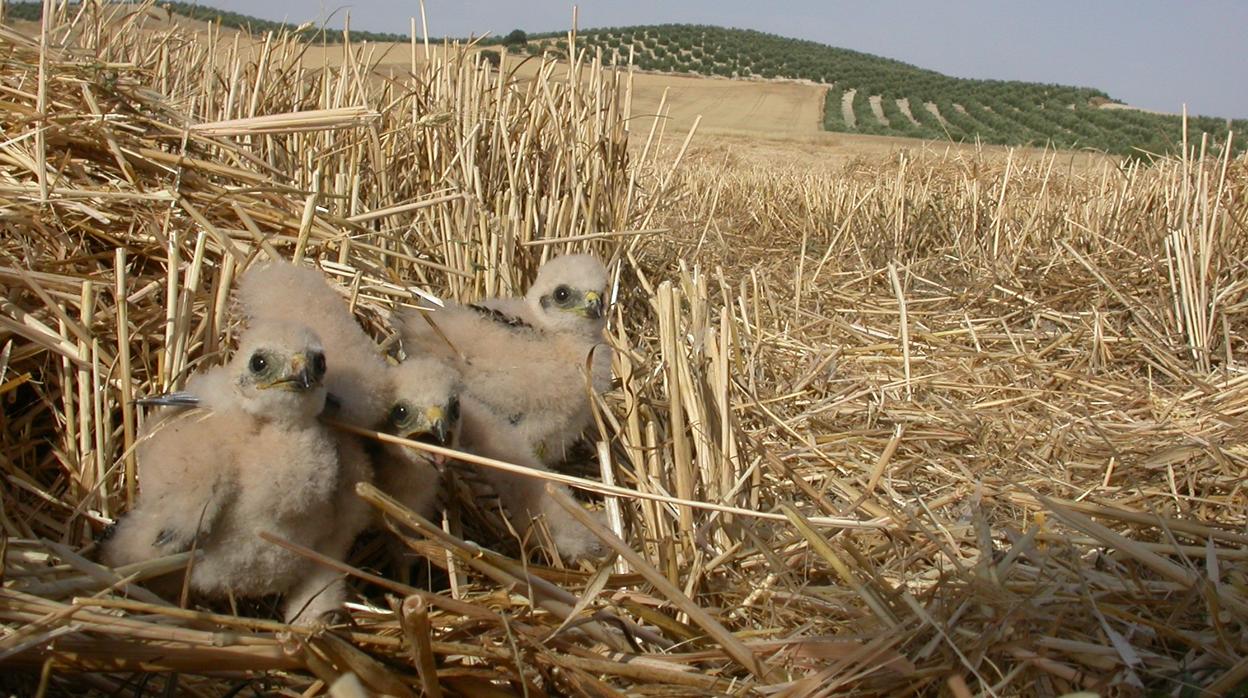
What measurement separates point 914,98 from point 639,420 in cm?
5485

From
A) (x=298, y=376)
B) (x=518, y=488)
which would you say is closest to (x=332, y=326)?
(x=298, y=376)

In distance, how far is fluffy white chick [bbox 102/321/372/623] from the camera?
76.4 inches

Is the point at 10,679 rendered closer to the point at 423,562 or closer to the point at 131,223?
the point at 423,562

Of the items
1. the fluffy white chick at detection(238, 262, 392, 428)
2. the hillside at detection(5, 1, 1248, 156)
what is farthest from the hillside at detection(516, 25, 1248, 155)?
the fluffy white chick at detection(238, 262, 392, 428)

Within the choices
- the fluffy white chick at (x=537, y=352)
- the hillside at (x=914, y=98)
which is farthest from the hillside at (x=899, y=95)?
the fluffy white chick at (x=537, y=352)

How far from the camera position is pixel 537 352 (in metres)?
2.86

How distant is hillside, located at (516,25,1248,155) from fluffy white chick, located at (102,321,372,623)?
9.31 feet

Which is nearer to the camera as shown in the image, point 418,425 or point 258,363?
point 258,363

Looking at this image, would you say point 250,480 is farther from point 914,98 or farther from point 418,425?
point 914,98

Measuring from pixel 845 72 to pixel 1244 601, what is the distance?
71.9 meters

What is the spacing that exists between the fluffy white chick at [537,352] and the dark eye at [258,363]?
766 millimetres

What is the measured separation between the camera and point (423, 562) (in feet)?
8.05

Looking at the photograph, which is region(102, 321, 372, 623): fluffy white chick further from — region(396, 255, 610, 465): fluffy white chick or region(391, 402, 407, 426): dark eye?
region(396, 255, 610, 465): fluffy white chick

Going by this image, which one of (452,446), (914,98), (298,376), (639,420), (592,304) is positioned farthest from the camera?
(914,98)
